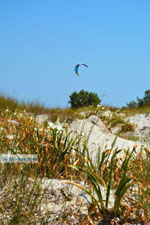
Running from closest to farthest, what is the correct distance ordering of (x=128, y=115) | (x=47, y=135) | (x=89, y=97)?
(x=47, y=135)
(x=128, y=115)
(x=89, y=97)

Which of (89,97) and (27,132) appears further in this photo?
(89,97)

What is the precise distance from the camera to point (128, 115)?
50.5 feet

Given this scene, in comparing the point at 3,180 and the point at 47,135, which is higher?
the point at 47,135

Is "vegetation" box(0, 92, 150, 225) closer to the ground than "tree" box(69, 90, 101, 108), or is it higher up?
closer to the ground

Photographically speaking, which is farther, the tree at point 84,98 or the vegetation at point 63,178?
the tree at point 84,98

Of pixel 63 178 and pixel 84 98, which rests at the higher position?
pixel 84 98

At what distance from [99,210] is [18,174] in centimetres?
95

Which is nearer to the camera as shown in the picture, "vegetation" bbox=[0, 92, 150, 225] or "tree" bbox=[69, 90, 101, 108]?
"vegetation" bbox=[0, 92, 150, 225]

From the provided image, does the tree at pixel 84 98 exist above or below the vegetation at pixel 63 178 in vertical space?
above

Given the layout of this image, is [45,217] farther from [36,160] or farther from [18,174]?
[36,160]

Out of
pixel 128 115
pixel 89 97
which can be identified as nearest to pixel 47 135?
pixel 128 115

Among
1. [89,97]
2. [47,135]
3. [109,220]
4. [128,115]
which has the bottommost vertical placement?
[109,220]

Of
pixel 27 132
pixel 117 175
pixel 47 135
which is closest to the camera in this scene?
pixel 117 175

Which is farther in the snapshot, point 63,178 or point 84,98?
point 84,98
